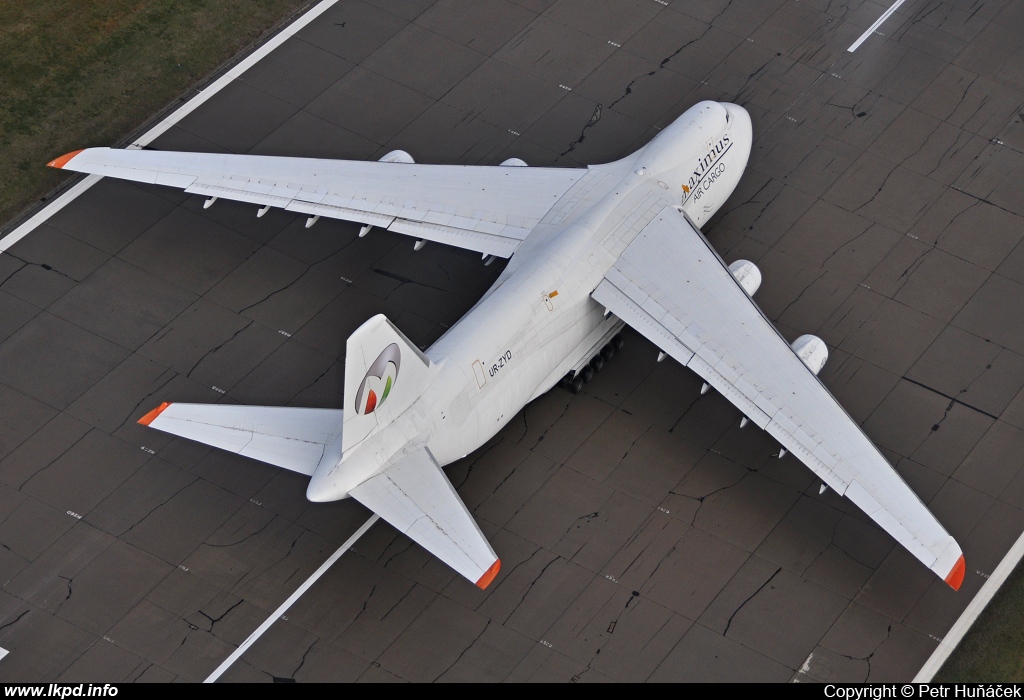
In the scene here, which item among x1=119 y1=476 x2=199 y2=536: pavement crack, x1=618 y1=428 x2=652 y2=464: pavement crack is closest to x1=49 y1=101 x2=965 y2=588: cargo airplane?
x1=618 y1=428 x2=652 y2=464: pavement crack

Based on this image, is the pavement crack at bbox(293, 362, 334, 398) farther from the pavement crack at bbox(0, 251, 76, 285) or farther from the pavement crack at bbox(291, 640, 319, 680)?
the pavement crack at bbox(0, 251, 76, 285)

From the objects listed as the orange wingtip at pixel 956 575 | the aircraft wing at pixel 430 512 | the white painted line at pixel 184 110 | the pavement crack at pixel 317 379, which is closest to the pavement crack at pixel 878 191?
the orange wingtip at pixel 956 575

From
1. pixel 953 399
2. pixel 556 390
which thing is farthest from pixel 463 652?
pixel 953 399

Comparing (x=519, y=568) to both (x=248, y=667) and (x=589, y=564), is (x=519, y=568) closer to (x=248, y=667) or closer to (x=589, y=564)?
(x=589, y=564)

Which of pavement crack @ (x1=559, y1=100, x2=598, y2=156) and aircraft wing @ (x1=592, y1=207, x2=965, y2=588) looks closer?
aircraft wing @ (x1=592, y1=207, x2=965, y2=588)

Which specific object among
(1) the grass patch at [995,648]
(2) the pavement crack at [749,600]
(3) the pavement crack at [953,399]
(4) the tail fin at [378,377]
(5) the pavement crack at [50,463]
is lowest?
(1) the grass patch at [995,648]

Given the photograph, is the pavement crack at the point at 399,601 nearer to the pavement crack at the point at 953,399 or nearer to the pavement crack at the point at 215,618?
the pavement crack at the point at 215,618
